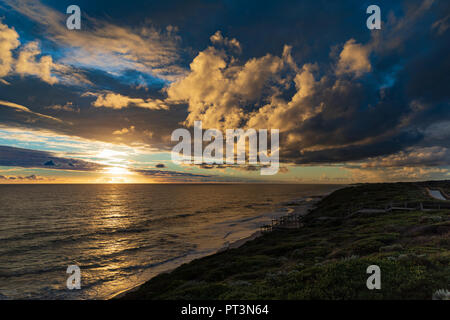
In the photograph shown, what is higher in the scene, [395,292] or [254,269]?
[395,292]

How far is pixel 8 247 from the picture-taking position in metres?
39.0

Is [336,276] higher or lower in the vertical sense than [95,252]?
higher

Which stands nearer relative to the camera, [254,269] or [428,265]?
[428,265]

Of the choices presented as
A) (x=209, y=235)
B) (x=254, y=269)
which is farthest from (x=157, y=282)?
(x=209, y=235)

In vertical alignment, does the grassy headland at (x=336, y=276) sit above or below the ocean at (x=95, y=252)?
above

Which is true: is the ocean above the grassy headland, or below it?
below

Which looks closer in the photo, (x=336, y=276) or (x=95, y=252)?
(x=336, y=276)

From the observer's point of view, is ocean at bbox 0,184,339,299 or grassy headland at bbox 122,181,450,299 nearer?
grassy headland at bbox 122,181,450,299

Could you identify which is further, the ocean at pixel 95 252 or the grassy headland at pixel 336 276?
the ocean at pixel 95 252
